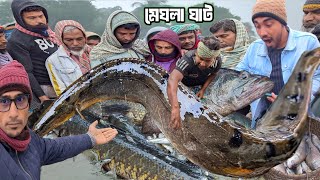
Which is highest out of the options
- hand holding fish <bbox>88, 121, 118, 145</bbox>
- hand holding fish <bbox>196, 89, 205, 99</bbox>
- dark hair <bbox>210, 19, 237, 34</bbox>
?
dark hair <bbox>210, 19, 237, 34</bbox>

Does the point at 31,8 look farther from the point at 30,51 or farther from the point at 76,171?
the point at 76,171

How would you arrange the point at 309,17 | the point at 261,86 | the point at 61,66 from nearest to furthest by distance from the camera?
the point at 261,86 → the point at 61,66 → the point at 309,17

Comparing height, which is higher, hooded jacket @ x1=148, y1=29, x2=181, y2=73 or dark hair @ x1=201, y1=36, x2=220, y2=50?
dark hair @ x1=201, y1=36, x2=220, y2=50

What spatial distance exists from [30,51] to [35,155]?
7.75ft

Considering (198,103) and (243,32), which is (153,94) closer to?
(198,103)

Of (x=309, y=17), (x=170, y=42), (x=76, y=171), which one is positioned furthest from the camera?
(x=309, y=17)

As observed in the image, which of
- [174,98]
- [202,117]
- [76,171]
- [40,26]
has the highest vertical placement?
[40,26]

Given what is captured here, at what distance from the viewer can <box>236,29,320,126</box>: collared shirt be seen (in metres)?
3.03

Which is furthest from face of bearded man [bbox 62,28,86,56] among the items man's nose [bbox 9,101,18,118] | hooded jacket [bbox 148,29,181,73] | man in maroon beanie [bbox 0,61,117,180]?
man's nose [bbox 9,101,18,118]

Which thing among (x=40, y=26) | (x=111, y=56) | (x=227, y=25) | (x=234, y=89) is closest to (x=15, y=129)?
(x=234, y=89)

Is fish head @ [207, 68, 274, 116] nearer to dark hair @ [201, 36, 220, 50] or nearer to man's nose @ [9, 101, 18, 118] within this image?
dark hair @ [201, 36, 220, 50]

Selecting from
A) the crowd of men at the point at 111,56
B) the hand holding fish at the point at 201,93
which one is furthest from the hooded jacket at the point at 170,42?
the hand holding fish at the point at 201,93

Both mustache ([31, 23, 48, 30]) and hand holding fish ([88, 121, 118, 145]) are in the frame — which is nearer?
hand holding fish ([88, 121, 118, 145])

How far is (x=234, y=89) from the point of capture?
A: 2.99m
